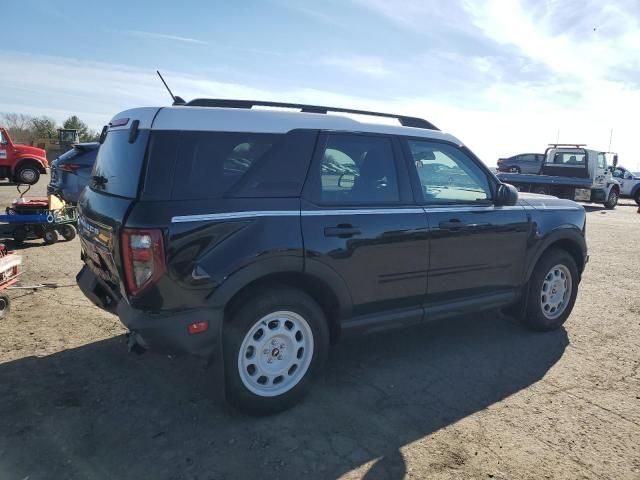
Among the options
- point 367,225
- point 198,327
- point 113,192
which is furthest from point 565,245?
point 113,192

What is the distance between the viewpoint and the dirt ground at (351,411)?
2758 mm

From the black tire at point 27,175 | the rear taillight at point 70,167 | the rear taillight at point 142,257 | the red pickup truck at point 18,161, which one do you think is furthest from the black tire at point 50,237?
the black tire at point 27,175

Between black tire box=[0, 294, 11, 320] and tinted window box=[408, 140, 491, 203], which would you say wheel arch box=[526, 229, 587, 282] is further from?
black tire box=[0, 294, 11, 320]

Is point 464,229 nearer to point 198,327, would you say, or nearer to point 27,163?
point 198,327

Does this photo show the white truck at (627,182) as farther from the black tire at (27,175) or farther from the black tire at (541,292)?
the black tire at (27,175)

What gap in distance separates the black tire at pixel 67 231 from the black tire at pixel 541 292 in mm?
7455

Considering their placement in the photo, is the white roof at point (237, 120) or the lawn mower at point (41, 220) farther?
the lawn mower at point (41, 220)

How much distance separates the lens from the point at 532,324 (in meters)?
4.84

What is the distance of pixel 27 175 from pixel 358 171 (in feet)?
64.5

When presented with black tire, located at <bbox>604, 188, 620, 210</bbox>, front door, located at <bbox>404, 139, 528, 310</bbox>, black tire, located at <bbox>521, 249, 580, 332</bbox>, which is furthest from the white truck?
front door, located at <bbox>404, 139, 528, 310</bbox>

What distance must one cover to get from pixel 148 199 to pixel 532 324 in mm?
3841

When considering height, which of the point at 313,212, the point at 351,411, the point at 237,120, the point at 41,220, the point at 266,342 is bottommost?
the point at 351,411

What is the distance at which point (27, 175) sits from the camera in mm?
19266

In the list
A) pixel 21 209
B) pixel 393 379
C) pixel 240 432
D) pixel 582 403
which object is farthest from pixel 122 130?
pixel 21 209
